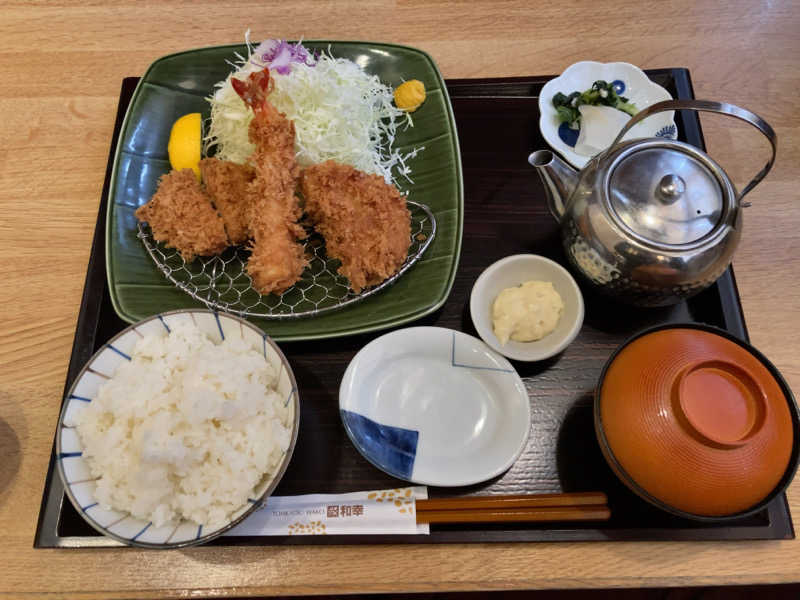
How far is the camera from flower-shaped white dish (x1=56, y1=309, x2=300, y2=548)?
127 centimetres

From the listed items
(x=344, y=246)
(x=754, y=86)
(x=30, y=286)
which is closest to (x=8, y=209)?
(x=30, y=286)

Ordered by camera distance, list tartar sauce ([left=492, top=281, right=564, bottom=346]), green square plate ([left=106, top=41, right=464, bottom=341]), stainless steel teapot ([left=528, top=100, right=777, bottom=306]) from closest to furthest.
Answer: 1. stainless steel teapot ([left=528, top=100, right=777, bottom=306])
2. tartar sauce ([left=492, top=281, right=564, bottom=346])
3. green square plate ([left=106, top=41, right=464, bottom=341])

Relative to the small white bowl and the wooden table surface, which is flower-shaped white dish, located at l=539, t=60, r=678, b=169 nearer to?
the wooden table surface

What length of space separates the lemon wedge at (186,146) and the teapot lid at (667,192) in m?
1.54

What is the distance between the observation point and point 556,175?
169cm

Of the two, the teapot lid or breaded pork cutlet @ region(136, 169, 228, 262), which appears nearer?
the teapot lid

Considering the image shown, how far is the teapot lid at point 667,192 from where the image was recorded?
1423 millimetres

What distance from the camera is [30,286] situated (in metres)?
1.88

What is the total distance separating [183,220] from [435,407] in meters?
1.12

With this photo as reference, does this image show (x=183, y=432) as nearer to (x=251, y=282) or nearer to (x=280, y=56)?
(x=251, y=282)

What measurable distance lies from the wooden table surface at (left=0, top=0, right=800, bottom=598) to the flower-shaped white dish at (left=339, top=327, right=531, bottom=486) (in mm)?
244

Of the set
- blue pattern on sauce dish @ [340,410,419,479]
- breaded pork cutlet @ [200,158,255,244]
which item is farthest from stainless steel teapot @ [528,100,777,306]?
breaded pork cutlet @ [200,158,255,244]

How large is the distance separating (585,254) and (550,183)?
11.6 inches

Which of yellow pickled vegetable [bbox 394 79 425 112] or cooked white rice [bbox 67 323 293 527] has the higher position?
yellow pickled vegetable [bbox 394 79 425 112]
